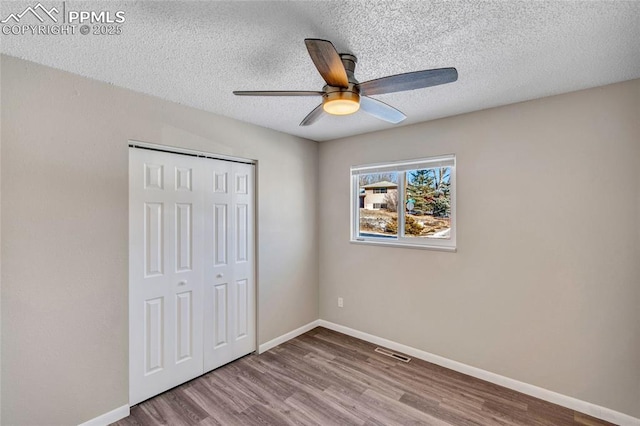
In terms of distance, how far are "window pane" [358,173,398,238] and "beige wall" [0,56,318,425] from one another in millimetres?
2064

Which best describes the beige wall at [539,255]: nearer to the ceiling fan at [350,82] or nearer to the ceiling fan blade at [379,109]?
the ceiling fan blade at [379,109]

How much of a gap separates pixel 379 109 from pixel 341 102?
402 millimetres

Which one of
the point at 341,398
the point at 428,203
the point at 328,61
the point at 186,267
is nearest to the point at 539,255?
the point at 428,203

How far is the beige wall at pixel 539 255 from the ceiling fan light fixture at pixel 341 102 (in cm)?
164

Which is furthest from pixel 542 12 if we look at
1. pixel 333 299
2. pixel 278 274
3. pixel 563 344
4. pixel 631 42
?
pixel 333 299

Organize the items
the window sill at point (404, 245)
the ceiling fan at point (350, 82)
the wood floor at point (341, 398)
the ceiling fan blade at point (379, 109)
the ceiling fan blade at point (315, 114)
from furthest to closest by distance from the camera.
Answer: the window sill at point (404, 245)
the wood floor at point (341, 398)
the ceiling fan blade at point (315, 114)
the ceiling fan blade at point (379, 109)
the ceiling fan at point (350, 82)

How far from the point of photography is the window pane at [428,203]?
285cm

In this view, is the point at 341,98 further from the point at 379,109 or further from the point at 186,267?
the point at 186,267

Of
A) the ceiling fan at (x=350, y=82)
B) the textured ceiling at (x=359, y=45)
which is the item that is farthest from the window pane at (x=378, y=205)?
the ceiling fan at (x=350, y=82)

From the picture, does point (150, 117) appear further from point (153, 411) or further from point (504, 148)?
point (504, 148)

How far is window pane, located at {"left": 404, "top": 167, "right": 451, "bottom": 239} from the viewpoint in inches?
112

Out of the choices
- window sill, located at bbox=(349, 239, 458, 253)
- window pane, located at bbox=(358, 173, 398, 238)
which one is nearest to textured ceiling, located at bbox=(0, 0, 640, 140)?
window pane, located at bbox=(358, 173, 398, 238)

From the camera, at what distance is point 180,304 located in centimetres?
249

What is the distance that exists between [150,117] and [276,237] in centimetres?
169
